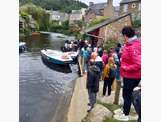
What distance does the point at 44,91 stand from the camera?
1805 cm

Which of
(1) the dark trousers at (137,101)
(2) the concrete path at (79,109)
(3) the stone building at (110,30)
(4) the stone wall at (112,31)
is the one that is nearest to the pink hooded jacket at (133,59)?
(1) the dark trousers at (137,101)

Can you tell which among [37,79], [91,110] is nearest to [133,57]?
[91,110]

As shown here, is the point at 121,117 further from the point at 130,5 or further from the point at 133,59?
the point at 130,5

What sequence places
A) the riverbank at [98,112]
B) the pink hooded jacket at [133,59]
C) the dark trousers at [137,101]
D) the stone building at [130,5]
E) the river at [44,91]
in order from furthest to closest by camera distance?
the stone building at [130,5] < the river at [44,91] < the riverbank at [98,112] < the pink hooded jacket at [133,59] < the dark trousers at [137,101]

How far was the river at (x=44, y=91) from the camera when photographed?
1305 centimetres

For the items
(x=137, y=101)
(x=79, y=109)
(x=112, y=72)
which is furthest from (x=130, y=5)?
(x=137, y=101)

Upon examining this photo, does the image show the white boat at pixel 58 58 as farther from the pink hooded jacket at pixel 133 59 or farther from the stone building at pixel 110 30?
the pink hooded jacket at pixel 133 59

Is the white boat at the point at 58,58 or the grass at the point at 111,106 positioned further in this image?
the white boat at the point at 58,58

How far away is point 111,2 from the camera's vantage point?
5197 centimetres

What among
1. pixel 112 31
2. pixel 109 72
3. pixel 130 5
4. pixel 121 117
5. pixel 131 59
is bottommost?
pixel 121 117

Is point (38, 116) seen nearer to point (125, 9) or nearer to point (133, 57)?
point (133, 57)

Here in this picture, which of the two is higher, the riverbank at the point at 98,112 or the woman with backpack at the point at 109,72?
the woman with backpack at the point at 109,72
